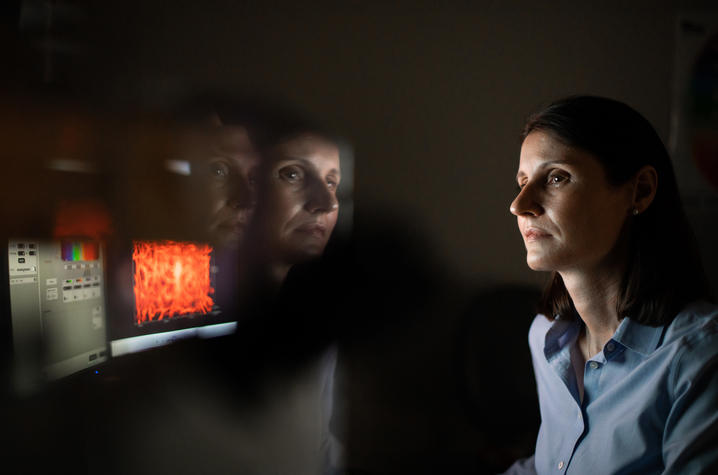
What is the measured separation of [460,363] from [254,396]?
65cm

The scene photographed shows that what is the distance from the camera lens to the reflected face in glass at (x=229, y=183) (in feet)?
3.15

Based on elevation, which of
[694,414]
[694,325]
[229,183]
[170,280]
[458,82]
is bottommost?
[694,414]

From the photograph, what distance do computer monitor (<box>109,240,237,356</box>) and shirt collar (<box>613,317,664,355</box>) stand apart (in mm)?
815

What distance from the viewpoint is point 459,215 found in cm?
132

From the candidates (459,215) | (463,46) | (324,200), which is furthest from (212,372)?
(463,46)

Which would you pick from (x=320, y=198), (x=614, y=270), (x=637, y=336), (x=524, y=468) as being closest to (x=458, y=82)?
(x=320, y=198)

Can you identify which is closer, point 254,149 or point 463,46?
point 254,149

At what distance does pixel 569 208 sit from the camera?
0.77 meters

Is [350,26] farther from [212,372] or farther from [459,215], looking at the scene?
[212,372]

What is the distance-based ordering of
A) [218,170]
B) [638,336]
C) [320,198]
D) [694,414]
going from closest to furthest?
[694,414] < [638,336] < [218,170] < [320,198]

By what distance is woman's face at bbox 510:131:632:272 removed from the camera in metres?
0.77

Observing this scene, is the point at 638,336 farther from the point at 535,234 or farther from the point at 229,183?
the point at 229,183

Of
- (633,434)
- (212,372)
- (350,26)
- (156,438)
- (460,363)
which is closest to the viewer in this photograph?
(633,434)

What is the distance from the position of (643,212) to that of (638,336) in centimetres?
24
